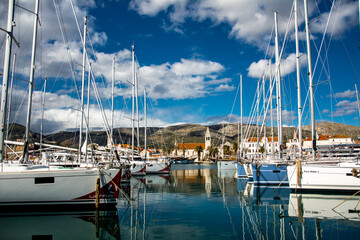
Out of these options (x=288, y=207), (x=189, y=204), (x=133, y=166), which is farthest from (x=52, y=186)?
(x=133, y=166)

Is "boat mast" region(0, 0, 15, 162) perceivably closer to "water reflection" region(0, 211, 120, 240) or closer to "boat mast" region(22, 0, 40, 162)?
"boat mast" region(22, 0, 40, 162)

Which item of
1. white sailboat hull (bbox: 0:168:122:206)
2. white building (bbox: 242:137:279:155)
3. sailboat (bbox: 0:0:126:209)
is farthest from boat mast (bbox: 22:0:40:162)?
white building (bbox: 242:137:279:155)

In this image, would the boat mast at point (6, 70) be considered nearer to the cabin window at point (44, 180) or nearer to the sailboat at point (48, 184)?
the sailboat at point (48, 184)

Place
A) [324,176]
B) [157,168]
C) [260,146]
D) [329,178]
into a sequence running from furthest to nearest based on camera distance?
1. [260,146]
2. [157,168]
3. [324,176]
4. [329,178]

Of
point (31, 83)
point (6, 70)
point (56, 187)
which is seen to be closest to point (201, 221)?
point (56, 187)

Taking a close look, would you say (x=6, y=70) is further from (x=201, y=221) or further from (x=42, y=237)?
(x=201, y=221)

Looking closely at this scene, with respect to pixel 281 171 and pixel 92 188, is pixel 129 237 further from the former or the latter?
pixel 281 171

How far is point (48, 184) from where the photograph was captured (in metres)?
15.5

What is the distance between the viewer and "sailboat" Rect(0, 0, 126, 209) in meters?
15.2

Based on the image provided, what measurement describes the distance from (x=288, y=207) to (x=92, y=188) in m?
12.3

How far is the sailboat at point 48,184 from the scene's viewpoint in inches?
598

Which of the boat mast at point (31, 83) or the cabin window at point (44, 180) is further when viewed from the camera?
the boat mast at point (31, 83)

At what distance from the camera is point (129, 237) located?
37.5 feet

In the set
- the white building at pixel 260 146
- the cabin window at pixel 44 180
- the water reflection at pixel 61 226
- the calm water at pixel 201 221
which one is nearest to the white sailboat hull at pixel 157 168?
the white building at pixel 260 146
